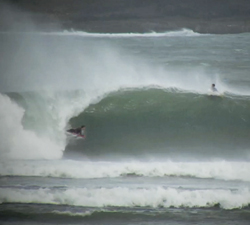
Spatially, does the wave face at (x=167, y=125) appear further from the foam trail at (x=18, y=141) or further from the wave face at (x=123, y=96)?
the foam trail at (x=18, y=141)

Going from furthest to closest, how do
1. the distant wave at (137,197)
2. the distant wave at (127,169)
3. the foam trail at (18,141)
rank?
the foam trail at (18,141) → the distant wave at (127,169) → the distant wave at (137,197)

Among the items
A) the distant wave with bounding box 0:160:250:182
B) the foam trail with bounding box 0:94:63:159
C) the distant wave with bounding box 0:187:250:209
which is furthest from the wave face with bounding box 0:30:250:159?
the distant wave with bounding box 0:187:250:209

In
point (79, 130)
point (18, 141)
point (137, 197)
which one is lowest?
point (137, 197)

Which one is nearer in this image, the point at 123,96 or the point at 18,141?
the point at 18,141

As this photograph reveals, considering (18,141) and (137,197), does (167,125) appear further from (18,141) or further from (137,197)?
(18,141)

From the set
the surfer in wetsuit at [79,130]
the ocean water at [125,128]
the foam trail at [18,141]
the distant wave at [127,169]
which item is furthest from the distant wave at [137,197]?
the surfer in wetsuit at [79,130]

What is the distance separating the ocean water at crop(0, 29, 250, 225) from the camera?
6.30 meters

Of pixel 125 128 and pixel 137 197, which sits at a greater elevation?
pixel 125 128

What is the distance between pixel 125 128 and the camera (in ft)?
23.0

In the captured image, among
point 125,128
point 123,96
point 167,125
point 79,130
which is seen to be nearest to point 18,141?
point 79,130

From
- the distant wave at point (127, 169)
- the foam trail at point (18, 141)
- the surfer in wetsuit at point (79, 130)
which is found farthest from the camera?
the surfer in wetsuit at point (79, 130)

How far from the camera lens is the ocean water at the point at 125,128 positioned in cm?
630

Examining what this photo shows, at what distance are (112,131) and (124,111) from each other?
1.30 ft

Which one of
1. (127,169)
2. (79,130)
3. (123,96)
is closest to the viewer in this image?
(127,169)
